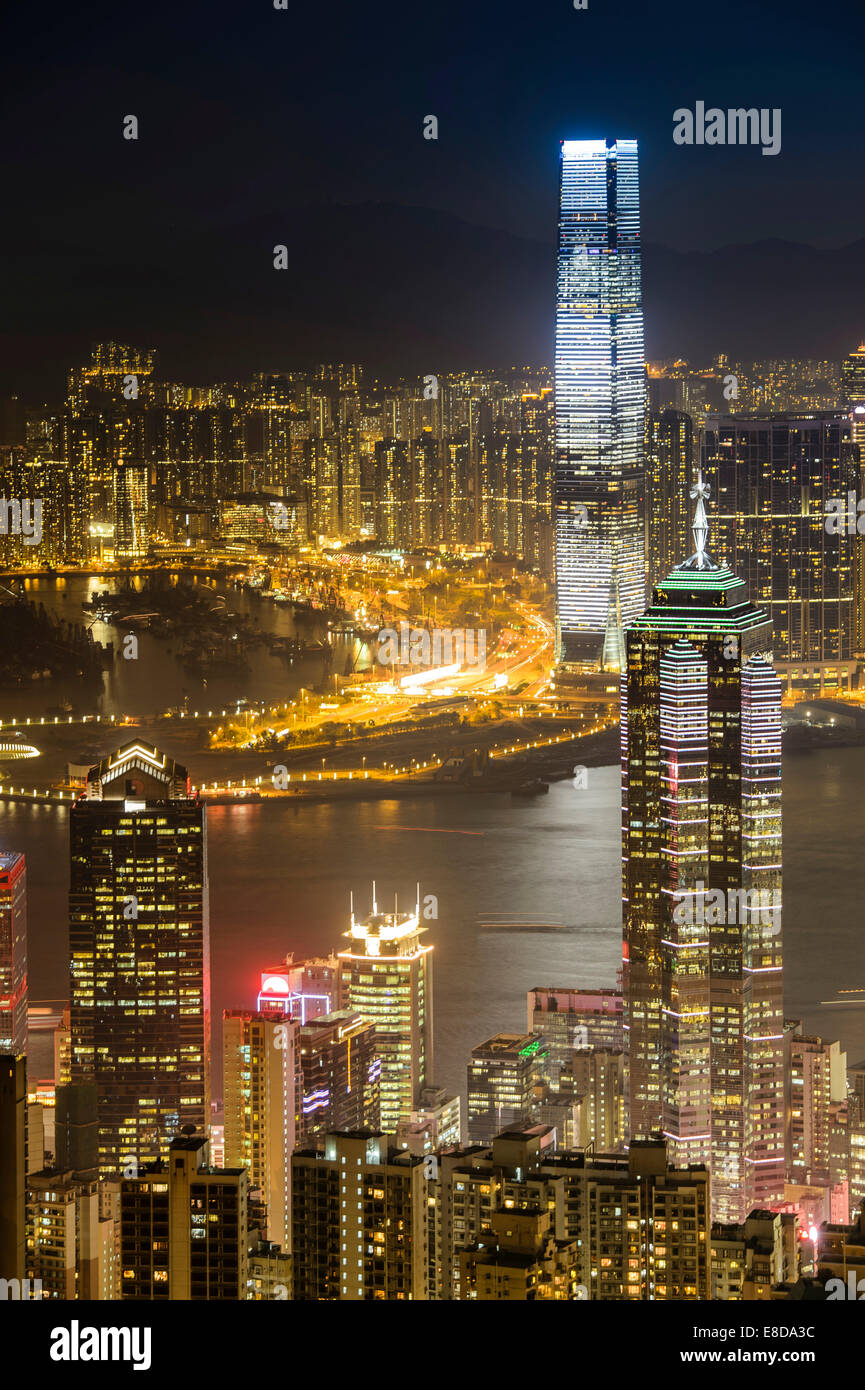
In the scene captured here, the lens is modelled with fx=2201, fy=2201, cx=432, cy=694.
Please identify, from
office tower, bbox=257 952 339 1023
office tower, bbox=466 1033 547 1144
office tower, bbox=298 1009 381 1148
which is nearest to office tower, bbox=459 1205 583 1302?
office tower, bbox=298 1009 381 1148

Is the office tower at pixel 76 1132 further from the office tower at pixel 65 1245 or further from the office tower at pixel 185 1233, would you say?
the office tower at pixel 185 1233

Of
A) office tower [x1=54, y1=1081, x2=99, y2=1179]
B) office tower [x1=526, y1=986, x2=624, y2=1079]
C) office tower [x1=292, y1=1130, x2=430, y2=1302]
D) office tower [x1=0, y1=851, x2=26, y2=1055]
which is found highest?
office tower [x1=292, y1=1130, x2=430, y2=1302]

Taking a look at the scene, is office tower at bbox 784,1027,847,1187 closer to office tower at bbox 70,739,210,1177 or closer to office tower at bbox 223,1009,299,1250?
office tower at bbox 223,1009,299,1250

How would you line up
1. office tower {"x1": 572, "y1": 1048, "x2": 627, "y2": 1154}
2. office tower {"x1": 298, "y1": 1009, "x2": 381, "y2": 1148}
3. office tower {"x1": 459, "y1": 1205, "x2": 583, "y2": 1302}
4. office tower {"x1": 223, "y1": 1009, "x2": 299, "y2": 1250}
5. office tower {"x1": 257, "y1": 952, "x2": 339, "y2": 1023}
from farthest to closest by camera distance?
office tower {"x1": 257, "y1": 952, "x2": 339, "y2": 1023} < office tower {"x1": 572, "y1": 1048, "x2": 627, "y2": 1154} < office tower {"x1": 298, "y1": 1009, "x2": 381, "y2": 1148} < office tower {"x1": 223, "y1": 1009, "x2": 299, "y2": 1250} < office tower {"x1": 459, "y1": 1205, "x2": 583, "y2": 1302}

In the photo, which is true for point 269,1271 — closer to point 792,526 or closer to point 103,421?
point 103,421

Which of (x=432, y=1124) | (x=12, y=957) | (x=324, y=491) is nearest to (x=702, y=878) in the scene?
(x=432, y=1124)

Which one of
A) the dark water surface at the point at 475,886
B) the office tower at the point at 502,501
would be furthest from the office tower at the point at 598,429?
the dark water surface at the point at 475,886

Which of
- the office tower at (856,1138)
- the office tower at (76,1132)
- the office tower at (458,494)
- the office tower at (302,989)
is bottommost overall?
the office tower at (856,1138)
